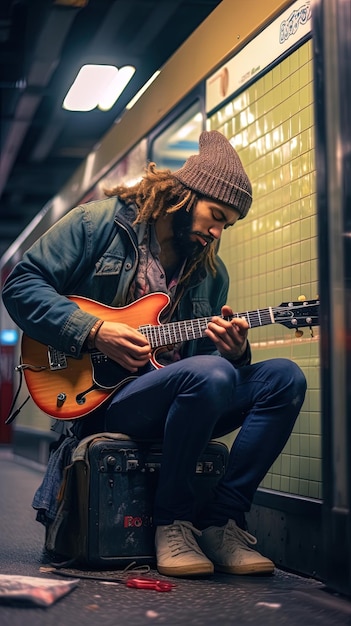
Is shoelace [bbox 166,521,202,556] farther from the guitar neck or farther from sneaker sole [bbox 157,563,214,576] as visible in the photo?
the guitar neck

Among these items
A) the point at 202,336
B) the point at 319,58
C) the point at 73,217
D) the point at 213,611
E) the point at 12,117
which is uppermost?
the point at 12,117

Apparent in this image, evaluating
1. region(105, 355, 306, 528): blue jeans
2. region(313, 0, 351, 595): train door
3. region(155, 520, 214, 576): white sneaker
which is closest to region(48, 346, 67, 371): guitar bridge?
region(105, 355, 306, 528): blue jeans

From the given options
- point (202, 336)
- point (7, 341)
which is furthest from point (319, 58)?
point (7, 341)

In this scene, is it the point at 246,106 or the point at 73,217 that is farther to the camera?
the point at 246,106

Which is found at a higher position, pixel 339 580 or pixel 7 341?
pixel 7 341

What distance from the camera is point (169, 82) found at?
400 cm

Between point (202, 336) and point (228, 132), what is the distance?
1048 mm

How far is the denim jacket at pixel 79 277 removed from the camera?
2566mm

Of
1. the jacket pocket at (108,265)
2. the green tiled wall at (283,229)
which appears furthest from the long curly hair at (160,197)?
the green tiled wall at (283,229)

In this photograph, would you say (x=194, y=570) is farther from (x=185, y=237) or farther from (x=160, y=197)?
(x=160, y=197)

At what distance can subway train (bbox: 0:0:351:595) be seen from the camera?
80.6 inches

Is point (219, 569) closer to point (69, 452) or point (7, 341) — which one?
point (69, 452)

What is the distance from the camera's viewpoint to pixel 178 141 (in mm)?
4277

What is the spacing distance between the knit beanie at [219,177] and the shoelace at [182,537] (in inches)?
37.3
